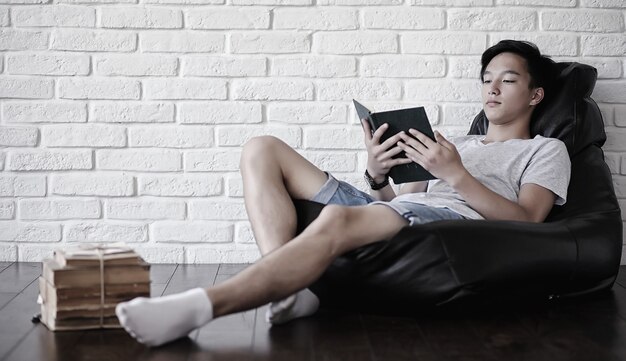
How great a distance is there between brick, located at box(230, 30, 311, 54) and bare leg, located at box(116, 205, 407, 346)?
3.84 feet

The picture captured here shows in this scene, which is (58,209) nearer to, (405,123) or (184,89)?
(184,89)

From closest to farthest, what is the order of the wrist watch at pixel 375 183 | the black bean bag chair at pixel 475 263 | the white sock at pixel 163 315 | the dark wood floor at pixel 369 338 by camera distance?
the white sock at pixel 163 315 < the dark wood floor at pixel 369 338 < the black bean bag chair at pixel 475 263 < the wrist watch at pixel 375 183

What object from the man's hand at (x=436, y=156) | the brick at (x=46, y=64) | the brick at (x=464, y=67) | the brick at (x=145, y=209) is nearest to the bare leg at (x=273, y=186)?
the man's hand at (x=436, y=156)

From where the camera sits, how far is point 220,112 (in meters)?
3.50

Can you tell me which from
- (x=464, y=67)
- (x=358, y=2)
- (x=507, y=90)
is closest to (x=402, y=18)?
(x=358, y=2)

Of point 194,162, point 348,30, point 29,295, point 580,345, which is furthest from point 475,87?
point 29,295

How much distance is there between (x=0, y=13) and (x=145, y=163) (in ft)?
2.72

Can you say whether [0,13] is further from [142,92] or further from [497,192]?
[497,192]

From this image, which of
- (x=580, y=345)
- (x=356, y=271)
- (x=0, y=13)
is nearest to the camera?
(x=580, y=345)

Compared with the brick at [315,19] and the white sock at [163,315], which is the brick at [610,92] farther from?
the white sock at [163,315]

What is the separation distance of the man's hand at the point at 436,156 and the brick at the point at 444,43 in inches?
37.3

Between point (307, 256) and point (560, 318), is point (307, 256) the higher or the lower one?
the higher one

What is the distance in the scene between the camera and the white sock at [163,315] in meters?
2.06

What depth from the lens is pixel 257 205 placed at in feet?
8.55
